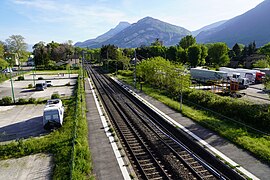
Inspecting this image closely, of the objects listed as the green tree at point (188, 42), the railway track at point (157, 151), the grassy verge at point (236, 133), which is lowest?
the railway track at point (157, 151)

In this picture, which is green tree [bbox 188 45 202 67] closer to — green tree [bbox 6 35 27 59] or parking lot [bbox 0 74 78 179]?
parking lot [bbox 0 74 78 179]

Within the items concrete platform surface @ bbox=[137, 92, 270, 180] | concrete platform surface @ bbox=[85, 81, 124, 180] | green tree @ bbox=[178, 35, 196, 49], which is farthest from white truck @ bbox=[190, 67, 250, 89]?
green tree @ bbox=[178, 35, 196, 49]

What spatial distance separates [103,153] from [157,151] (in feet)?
11.6

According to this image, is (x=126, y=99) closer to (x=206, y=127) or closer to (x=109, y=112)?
(x=109, y=112)

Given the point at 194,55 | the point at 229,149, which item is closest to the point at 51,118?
the point at 229,149

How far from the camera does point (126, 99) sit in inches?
1230

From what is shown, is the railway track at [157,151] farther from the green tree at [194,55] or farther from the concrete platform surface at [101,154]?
the green tree at [194,55]

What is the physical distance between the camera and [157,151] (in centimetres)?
1427

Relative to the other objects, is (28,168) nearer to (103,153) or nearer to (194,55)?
(103,153)

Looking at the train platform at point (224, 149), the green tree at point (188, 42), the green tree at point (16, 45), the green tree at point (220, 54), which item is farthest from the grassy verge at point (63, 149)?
the green tree at point (16, 45)

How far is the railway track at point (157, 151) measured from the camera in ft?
37.9

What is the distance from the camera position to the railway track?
11539mm

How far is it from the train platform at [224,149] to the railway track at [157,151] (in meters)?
0.72

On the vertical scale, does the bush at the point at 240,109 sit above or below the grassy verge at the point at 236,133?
above
